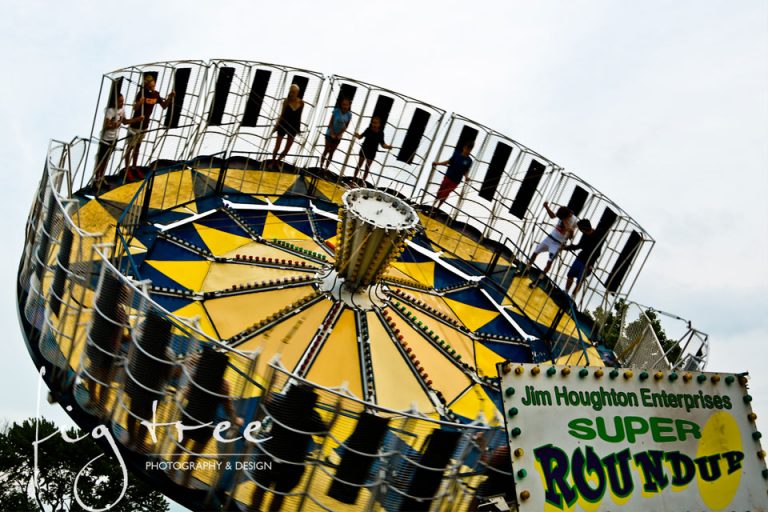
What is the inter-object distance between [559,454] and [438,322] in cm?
845

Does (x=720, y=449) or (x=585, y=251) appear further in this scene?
(x=585, y=251)

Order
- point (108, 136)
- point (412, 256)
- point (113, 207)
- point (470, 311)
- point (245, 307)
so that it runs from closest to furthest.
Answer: point (245, 307) → point (113, 207) → point (108, 136) → point (470, 311) → point (412, 256)

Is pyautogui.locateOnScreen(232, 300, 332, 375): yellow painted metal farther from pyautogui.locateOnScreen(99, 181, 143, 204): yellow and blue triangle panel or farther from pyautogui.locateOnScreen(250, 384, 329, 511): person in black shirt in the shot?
pyautogui.locateOnScreen(99, 181, 143, 204): yellow and blue triangle panel

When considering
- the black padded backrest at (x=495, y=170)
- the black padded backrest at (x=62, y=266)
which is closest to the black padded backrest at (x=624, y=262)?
the black padded backrest at (x=495, y=170)

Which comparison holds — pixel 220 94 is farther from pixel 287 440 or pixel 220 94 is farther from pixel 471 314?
pixel 287 440

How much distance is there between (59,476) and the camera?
86.6 feet

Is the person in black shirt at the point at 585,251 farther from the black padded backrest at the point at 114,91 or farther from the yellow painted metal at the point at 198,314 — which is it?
the black padded backrest at the point at 114,91

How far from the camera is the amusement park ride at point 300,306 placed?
13164 mm

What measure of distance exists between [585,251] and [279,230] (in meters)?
9.22

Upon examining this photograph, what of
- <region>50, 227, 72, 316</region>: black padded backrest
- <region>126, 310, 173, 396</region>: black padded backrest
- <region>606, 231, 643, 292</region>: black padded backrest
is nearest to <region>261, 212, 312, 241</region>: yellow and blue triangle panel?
→ <region>50, 227, 72, 316</region>: black padded backrest

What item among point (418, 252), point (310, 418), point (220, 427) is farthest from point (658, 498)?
point (418, 252)

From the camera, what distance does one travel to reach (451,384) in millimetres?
19453

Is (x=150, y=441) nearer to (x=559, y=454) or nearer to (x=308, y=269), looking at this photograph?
(x=559, y=454)

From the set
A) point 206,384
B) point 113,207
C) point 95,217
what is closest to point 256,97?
point 113,207
